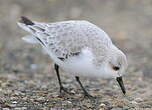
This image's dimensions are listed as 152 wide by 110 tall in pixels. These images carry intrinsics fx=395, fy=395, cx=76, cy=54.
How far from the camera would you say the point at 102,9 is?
13648mm

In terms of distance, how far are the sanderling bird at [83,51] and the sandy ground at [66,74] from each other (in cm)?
62

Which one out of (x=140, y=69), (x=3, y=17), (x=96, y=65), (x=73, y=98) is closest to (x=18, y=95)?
(x=73, y=98)

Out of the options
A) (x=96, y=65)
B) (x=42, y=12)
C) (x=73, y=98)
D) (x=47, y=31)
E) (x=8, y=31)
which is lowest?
(x=73, y=98)

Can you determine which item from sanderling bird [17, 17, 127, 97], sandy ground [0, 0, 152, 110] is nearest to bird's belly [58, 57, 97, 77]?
sanderling bird [17, 17, 127, 97]

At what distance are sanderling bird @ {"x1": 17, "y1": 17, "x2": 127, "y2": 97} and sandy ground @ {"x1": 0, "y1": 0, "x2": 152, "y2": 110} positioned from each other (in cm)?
62

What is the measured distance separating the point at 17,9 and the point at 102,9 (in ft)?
9.59

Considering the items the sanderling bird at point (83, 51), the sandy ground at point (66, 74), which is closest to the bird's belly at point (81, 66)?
the sanderling bird at point (83, 51)

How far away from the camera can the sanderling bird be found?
6848 millimetres

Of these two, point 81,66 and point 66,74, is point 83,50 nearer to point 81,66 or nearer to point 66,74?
point 81,66

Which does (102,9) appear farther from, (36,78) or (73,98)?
(73,98)

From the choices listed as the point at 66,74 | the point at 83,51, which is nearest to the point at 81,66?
the point at 83,51

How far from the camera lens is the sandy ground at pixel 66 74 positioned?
285 inches

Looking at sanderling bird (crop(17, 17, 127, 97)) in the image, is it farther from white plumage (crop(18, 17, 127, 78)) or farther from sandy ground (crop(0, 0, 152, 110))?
sandy ground (crop(0, 0, 152, 110))

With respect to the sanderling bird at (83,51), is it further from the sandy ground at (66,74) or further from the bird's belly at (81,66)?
the sandy ground at (66,74)
